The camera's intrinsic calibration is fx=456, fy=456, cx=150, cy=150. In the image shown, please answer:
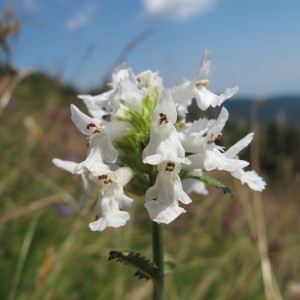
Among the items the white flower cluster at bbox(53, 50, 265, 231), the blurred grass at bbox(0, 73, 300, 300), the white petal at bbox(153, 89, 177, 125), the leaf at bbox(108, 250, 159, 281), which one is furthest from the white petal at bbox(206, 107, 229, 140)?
the blurred grass at bbox(0, 73, 300, 300)

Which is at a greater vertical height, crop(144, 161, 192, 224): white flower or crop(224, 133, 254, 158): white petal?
crop(224, 133, 254, 158): white petal

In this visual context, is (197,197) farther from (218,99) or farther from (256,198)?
(218,99)

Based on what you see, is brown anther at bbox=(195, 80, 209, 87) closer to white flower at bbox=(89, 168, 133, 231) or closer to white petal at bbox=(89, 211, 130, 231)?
white flower at bbox=(89, 168, 133, 231)

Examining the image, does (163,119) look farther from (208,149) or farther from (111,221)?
(111,221)

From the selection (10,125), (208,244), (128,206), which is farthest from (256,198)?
(10,125)

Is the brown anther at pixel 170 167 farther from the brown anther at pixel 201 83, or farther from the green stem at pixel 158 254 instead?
the brown anther at pixel 201 83

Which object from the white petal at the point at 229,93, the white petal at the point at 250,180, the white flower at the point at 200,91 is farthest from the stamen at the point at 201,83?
the white petal at the point at 250,180
